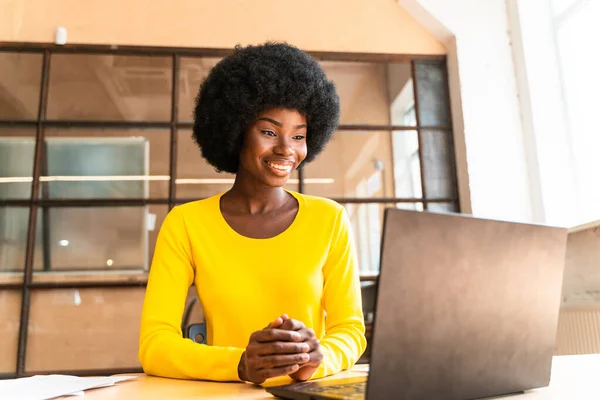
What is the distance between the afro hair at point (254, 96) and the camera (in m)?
1.41

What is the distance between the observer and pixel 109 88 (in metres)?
3.08

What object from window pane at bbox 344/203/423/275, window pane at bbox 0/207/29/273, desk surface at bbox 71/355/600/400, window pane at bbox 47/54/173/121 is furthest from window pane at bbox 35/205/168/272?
desk surface at bbox 71/355/600/400

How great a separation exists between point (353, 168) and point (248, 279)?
1966mm

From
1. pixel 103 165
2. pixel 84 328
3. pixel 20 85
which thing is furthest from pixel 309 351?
pixel 20 85

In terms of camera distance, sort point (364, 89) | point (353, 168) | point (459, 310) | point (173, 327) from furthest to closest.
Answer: point (364, 89)
point (353, 168)
point (173, 327)
point (459, 310)

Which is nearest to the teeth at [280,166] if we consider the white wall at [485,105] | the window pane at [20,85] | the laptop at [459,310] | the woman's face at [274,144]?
the woman's face at [274,144]

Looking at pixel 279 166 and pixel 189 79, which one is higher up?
pixel 189 79

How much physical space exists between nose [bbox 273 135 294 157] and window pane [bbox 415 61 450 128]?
2086mm

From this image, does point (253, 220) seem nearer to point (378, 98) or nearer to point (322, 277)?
point (322, 277)

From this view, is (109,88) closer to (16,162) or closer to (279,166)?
(16,162)

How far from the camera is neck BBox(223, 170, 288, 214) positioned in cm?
143

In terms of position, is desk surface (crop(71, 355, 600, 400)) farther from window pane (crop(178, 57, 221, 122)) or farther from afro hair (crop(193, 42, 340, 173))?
window pane (crop(178, 57, 221, 122))

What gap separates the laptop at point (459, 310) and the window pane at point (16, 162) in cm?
273

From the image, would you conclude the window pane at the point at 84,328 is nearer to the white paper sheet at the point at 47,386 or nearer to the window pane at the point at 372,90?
the window pane at the point at 372,90
